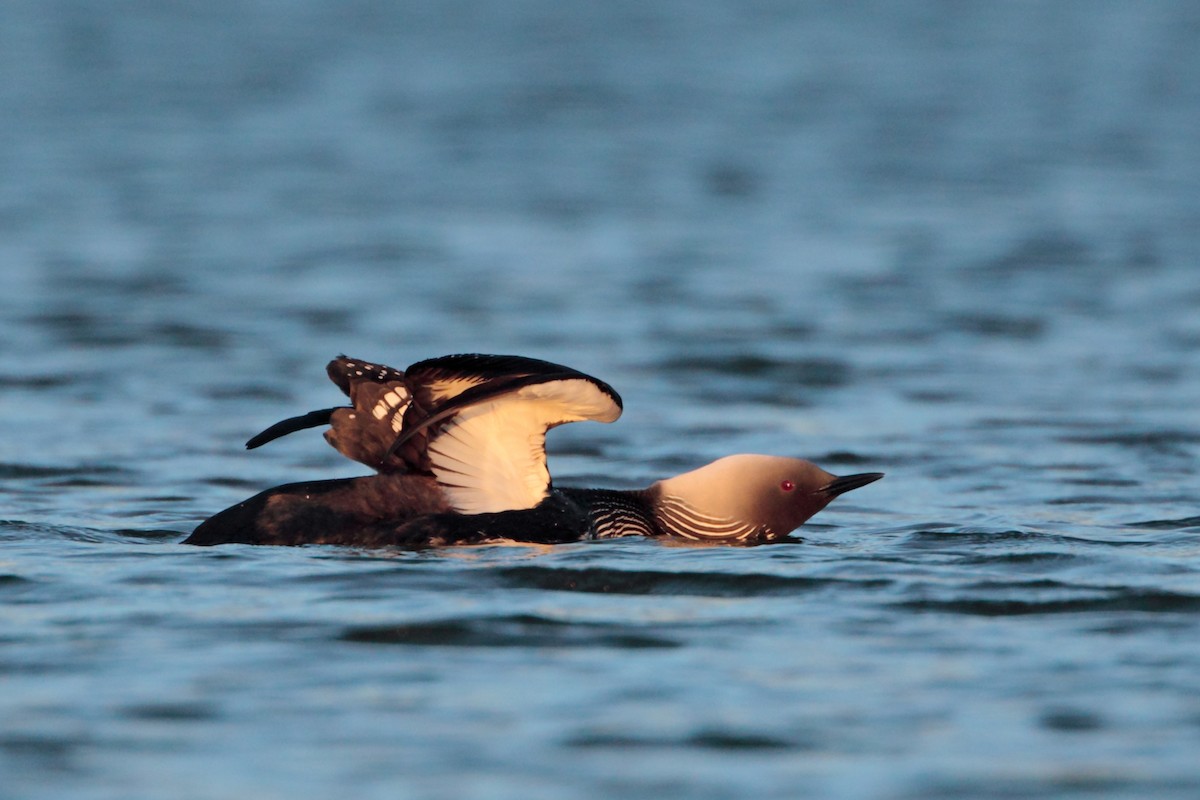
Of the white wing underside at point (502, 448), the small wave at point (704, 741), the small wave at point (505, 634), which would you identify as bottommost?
the small wave at point (704, 741)

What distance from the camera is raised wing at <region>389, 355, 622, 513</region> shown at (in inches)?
258

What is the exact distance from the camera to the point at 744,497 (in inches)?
291

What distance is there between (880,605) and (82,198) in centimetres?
1576

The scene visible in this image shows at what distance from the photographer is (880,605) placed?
241 inches

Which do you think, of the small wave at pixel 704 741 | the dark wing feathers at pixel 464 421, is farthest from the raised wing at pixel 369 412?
the small wave at pixel 704 741

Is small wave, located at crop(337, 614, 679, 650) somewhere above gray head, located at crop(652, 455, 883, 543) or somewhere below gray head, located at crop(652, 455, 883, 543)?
below

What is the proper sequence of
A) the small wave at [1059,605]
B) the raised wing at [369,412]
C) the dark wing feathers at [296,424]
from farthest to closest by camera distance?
the dark wing feathers at [296,424] < the raised wing at [369,412] < the small wave at [1059,605]

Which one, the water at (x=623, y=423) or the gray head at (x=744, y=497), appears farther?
the gray head at (x=744, y=497)

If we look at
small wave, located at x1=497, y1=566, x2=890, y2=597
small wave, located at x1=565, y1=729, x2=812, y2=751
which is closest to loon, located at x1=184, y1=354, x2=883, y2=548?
small wave, located at x1=497, y1=566, x2=890, y2=597

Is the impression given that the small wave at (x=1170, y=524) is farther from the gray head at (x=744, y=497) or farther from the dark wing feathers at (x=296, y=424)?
the dark wing feathers at (x=296, y=424)

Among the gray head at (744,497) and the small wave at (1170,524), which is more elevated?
the gray head at (744,497)

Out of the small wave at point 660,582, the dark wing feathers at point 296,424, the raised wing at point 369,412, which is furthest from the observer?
the dark wing feathers at point 296,424

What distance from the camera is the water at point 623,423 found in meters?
4.76

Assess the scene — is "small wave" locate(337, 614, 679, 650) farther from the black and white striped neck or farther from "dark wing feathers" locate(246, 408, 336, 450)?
"dark wing feathers" locate(246, 408, 336, 450)
